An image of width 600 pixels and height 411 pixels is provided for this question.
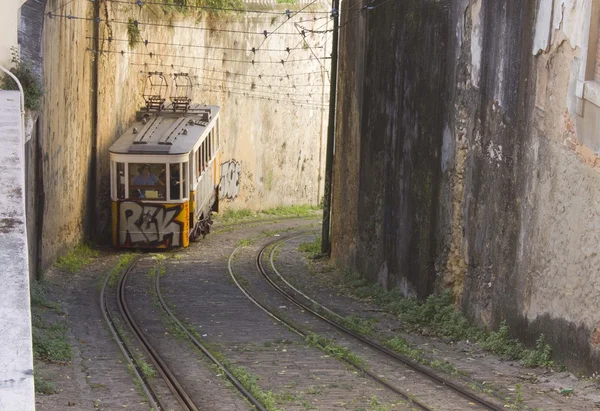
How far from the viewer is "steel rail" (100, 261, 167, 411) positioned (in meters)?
9.66

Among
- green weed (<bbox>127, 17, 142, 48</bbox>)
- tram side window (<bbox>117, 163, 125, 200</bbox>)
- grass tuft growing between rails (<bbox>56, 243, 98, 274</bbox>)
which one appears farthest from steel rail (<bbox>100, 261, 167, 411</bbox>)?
green weed (<bbox>127, 17, 142, 48</bbox>)

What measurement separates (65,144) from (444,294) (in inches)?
362

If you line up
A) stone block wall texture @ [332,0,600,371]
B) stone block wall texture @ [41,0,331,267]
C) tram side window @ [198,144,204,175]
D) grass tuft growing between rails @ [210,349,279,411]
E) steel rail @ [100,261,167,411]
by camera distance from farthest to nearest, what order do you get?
tram side window @ [198,144,204,175] → stone block wall texture @ [41,0,331,267] → stone block wall texture @ [332,0,600,371] → steel rail @ [100,261,167,411] → grass tuft growing between rails @ [210,349,279,411]

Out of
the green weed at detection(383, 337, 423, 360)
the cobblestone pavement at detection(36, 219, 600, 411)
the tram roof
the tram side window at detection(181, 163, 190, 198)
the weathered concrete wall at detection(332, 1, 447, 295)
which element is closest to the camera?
the cobblestone pavement at detection(36, 219, 600, 411)

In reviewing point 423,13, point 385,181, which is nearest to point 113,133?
point 385,181

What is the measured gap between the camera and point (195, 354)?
12117 mm

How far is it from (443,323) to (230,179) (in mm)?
18547

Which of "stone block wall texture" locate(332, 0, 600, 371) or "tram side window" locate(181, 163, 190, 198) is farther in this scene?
"tram side window" locate(181, 163, 190, 198)

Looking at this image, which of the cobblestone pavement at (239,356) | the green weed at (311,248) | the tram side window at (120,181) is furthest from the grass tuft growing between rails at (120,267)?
the green weed at (311,248)

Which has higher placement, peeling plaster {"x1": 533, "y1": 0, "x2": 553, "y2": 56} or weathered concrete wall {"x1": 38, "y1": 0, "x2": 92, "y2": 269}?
peeling plaster {"x1": 533, "y1": 0, "x2": 553, "y2": 56}

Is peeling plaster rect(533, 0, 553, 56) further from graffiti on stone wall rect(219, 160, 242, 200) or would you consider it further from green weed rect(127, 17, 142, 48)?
graffiti on stone wall rect(219, 160, 242, 200)

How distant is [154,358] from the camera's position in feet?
38.5

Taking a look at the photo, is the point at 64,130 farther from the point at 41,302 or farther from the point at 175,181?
the point at 41,302

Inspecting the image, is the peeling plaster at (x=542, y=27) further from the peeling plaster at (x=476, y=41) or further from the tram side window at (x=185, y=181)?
the tram side window at (x=185, y=181)
